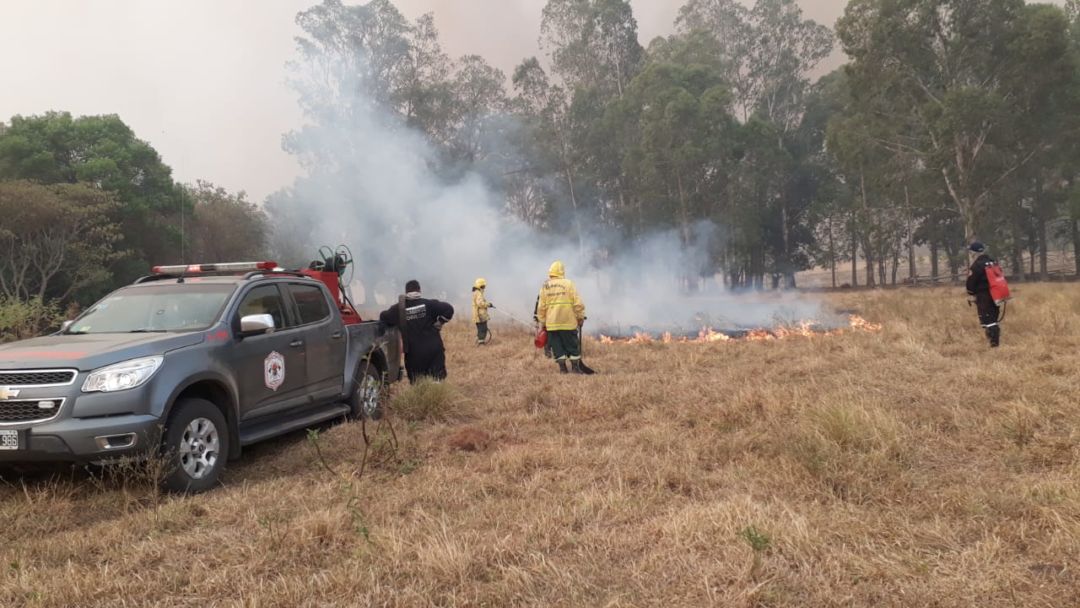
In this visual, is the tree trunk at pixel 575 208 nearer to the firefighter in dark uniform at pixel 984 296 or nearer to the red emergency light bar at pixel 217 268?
the firefighter in dark uniform at pixel 984 296

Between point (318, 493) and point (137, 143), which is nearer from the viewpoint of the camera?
point (318, 493)

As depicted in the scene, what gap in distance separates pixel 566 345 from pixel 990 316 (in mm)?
6185

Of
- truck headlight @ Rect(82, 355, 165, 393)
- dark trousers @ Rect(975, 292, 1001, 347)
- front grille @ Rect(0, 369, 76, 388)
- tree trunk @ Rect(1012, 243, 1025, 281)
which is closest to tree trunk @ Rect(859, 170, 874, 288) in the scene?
tree trunk @ Rect(1012, 243, 1025, 281)

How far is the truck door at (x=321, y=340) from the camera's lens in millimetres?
6156

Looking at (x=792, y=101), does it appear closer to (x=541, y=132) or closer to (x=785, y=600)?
(x=541, y=132)

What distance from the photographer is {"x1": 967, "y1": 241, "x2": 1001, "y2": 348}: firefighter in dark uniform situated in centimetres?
998

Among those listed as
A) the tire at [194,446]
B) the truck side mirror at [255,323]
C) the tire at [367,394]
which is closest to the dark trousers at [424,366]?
the tire at [367,394]

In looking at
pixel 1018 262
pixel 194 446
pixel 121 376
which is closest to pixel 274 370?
pixel 194 446

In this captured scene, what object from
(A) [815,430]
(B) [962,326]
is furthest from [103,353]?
(B) [962,326]

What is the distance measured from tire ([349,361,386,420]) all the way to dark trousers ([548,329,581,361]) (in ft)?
10.0

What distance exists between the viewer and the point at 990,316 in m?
10.0

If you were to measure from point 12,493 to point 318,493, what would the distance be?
204 cm

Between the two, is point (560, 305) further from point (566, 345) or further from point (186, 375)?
point (186, 375)

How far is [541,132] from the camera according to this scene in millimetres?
35750
